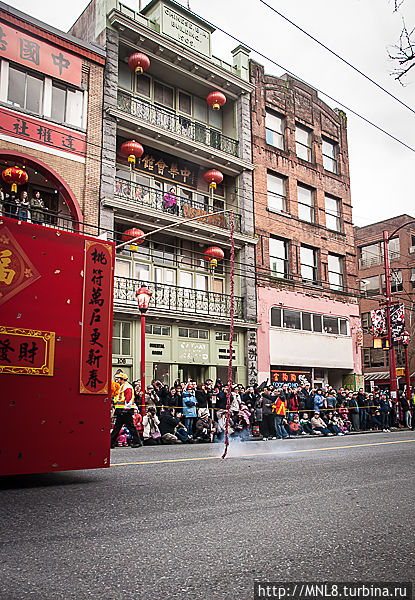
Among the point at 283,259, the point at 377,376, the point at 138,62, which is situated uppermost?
the point at 138,62

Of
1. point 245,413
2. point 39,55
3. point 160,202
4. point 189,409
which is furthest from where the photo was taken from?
point 160,202

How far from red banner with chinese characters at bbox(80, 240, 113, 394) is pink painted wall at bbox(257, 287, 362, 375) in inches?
699

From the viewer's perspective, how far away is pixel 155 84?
24141mm

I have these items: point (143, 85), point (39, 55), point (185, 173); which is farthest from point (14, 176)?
point (185, 173)

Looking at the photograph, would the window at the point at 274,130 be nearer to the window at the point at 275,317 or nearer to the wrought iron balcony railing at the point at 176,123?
the wrought iron balcony railing at the point at 176,123

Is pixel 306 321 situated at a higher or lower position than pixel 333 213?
lower

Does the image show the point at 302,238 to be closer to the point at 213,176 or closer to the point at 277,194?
the point at 277,194

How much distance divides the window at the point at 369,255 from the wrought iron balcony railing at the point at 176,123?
27230 millimetres

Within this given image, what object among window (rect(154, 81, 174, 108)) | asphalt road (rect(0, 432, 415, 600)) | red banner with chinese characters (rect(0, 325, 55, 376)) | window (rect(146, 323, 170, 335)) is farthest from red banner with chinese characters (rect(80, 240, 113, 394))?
window (rect(154, 81, 174, 108))

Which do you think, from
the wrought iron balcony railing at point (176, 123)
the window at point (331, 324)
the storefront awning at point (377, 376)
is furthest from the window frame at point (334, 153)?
the storefront awning at point (377, 376)

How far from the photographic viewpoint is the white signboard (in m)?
23.7

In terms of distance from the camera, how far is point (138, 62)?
70.8 feet

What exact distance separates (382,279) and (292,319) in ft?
79.7

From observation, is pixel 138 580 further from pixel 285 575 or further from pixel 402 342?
pixel 402 342
